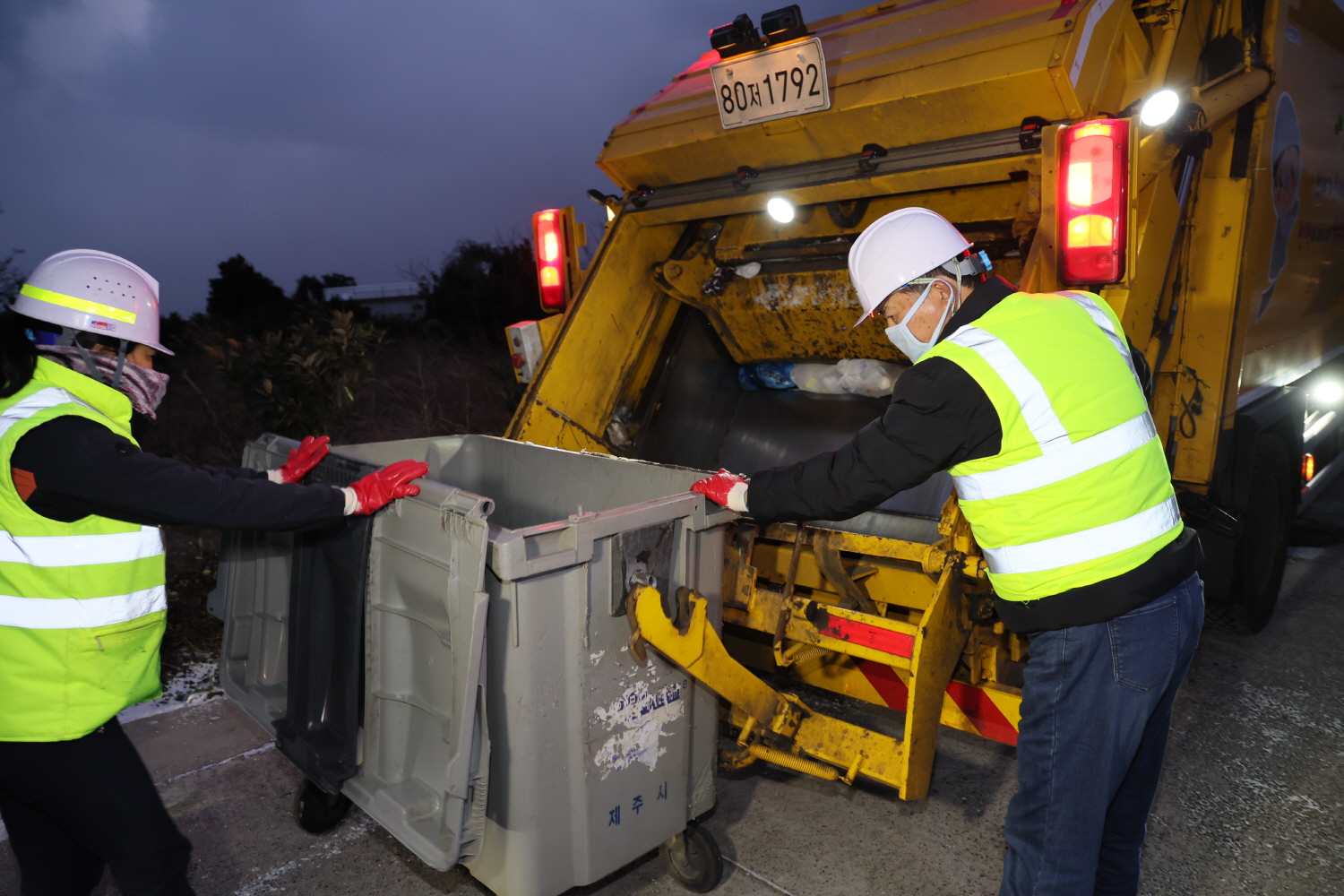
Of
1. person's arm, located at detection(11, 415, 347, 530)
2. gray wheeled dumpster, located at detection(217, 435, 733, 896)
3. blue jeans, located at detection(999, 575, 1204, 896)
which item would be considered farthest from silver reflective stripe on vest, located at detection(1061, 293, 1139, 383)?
person's arm, located at detection(11, 415, 347, 530)

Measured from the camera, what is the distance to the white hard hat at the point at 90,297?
62.0 inches

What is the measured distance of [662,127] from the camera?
10.5 feet

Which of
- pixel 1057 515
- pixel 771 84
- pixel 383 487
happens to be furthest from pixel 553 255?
pixel 1057 515

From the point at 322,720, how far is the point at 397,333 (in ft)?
42.4

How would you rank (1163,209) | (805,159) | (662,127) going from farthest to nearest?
1. (662,127)
2. (805,159)
3. (1163,209)

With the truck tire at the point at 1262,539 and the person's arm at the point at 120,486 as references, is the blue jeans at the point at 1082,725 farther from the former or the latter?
the truck tire at the point at 1262,539

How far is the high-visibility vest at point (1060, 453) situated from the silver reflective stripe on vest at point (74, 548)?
1593 mm

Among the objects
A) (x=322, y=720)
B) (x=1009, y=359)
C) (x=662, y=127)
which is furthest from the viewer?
(x=662, y=127)

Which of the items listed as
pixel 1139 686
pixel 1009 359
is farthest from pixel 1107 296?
pixel 1139 686

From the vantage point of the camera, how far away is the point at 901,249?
174 cm

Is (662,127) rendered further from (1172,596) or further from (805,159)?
(1172,596)

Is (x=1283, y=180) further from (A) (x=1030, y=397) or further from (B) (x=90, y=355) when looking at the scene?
(B) (x=90, y=355)

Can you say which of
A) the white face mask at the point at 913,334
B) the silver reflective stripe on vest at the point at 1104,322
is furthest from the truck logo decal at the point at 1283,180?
the white face mask at the point at 913,334

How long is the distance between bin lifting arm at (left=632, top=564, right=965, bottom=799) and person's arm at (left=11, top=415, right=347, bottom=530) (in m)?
0.85
